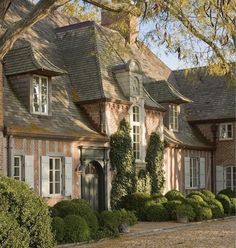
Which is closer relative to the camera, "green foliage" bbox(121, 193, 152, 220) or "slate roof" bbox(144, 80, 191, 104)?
"green foliage" bbox(121, 193, 152, 220)

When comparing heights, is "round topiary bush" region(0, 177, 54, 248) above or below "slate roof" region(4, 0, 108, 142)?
below

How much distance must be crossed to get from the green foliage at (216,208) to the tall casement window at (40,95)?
7.86 metres

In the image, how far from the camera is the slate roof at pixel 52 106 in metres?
18.3

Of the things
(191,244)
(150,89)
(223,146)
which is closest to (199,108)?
(223,146)

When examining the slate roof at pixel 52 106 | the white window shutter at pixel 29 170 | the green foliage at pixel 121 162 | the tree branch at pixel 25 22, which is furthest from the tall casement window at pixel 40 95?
the tree branch at pixel 25 22

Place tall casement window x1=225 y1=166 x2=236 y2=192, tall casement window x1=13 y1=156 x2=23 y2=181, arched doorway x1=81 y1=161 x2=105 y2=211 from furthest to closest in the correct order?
tall casement window x1=225 y1=166 x2=236 y2=192 → arched doorway x1=81 y1=161 x2=105 y2=211 → tall casement window x1=13 y1=156 x2=23 y2=181

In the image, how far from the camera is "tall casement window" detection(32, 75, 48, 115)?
19.6 meters

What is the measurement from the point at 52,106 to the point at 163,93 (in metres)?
8.52

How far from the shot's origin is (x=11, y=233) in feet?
30.5

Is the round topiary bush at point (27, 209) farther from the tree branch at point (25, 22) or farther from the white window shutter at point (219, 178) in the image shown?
the white window shutter at point (219, 178)

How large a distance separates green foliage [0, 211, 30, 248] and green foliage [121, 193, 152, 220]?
11.8 meters

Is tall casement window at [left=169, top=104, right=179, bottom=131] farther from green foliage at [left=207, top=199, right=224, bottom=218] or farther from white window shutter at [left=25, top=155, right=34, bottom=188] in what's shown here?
white window shutter at [left=25, top=155, right=34, bottom=188]

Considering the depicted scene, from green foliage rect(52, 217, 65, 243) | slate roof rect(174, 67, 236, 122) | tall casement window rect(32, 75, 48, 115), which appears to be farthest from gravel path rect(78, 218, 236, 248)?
slate roof rect(174, 67, 236, 122)

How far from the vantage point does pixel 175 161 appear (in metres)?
26.8
